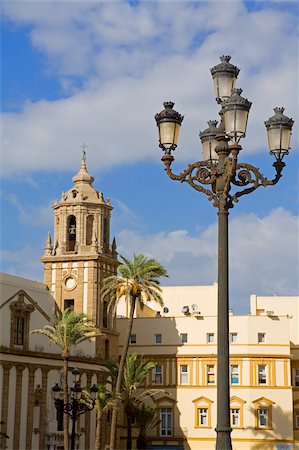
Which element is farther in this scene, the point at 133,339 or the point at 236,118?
the point at 133,339

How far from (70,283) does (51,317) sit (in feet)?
15.5

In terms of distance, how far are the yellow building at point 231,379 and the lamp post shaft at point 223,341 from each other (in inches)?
2073

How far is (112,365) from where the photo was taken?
6244 centimetres

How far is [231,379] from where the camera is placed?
6662 cm

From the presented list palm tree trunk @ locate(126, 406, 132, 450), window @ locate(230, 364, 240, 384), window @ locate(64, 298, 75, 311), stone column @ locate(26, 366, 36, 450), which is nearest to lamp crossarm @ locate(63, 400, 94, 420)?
stone column @ locate(26, 366, 36, 450)

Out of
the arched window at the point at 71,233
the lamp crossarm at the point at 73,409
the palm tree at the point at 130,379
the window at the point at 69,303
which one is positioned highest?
the arched window at the point at 71,233

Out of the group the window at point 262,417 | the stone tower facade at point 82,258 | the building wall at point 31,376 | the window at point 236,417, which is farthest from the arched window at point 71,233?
the window at point 262,417

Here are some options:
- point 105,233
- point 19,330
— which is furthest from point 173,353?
point 19,330

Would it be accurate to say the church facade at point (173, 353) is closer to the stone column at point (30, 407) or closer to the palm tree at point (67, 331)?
the stone column at point (30, 407)

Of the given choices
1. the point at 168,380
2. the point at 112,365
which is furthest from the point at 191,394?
the point at 112,365

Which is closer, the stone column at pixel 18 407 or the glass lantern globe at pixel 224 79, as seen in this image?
the glass lantern globe at pixel 224 79

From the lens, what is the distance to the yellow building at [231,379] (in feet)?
214

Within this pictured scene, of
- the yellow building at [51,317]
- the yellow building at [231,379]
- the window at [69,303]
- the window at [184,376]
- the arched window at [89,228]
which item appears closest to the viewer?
the yellow building at [51,317]

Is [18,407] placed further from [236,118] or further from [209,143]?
[236,118]
